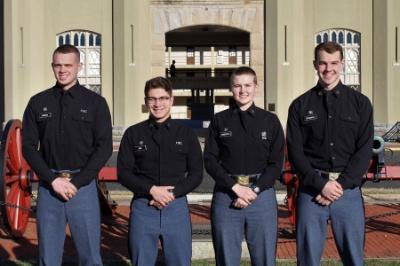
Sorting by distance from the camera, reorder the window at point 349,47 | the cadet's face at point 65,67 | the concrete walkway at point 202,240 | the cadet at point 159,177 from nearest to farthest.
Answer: the cadet at point 159,177, the cadet's face at point 65,67, the concrete walkway at point 202,240, the window at point 349,47

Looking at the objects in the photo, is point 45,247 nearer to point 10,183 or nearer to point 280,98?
point 10,183

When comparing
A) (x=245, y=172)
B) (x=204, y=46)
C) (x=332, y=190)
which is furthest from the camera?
(x=204, y=46)

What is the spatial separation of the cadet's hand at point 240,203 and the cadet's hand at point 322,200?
1.65 feet

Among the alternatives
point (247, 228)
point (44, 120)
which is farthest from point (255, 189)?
point (44, 120)

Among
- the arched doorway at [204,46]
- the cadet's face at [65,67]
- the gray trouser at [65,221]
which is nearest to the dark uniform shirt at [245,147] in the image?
the gray trouser at [65,221]

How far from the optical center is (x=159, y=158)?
5113 millimetres

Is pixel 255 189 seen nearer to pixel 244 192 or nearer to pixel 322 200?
pixel 244 192

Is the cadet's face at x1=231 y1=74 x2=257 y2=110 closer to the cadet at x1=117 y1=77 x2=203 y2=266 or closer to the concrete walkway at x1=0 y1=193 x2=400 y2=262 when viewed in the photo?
the cadet at x1=117 y1=77 x2=203 y2=266

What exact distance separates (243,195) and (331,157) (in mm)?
690

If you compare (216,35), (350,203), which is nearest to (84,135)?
(350,203)

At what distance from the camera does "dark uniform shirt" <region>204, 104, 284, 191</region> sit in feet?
17.0

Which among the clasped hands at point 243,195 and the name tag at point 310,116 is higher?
the name tag at point 310,116

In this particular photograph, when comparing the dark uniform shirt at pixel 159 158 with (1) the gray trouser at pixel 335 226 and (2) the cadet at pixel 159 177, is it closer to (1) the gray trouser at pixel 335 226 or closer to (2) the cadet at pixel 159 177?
(2) the cadet at pixel 159 177

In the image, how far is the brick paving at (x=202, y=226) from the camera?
7.38 meters
